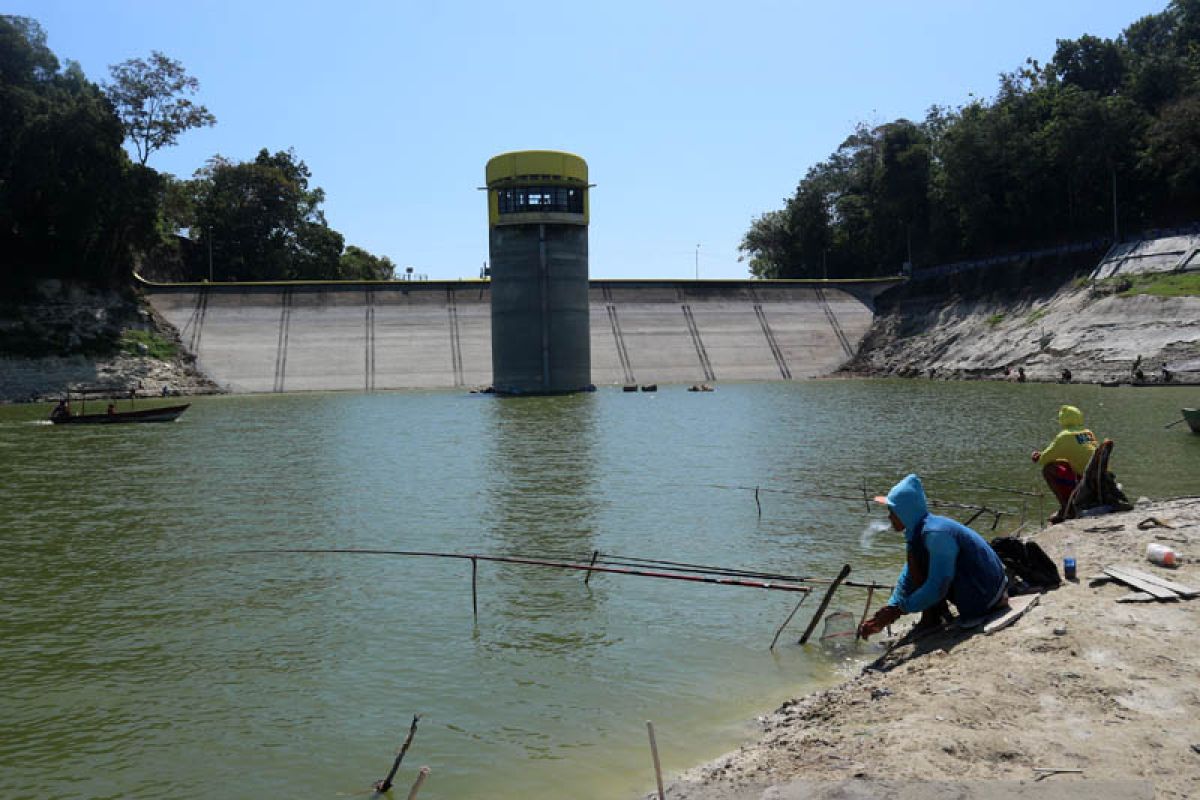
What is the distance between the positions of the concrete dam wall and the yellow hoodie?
5749cm

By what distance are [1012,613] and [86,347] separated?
225 feet

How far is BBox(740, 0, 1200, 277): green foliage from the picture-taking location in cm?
6850

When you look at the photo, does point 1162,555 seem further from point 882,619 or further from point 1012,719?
point 1012,719

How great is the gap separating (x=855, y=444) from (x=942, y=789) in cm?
2498

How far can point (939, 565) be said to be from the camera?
9125 millimetres

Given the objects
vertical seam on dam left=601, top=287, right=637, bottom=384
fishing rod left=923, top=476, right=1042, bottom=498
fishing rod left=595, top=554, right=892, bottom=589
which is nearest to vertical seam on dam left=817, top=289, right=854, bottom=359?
vertical seam on dam left=601, top=287, right=637, bottom=384

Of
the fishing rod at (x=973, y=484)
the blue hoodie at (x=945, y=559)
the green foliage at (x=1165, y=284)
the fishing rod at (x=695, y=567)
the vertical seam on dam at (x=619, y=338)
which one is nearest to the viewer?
the blue hoodie at (x=945, y=559)

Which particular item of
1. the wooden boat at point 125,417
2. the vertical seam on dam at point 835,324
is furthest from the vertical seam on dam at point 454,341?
the vertical seam on dam at point 835,324

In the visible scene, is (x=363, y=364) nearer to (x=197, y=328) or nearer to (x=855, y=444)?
(x=197, y=328)

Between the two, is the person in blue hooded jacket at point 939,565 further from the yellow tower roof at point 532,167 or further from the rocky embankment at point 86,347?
the rocky embankment at point 86,347

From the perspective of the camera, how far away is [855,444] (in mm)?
30391

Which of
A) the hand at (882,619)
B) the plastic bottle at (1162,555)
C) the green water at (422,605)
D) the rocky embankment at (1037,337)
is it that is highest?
the rocky embankment at (1037,337)

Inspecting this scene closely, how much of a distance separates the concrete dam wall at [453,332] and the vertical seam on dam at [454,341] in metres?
0.10

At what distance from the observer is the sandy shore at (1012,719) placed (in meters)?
6.26
